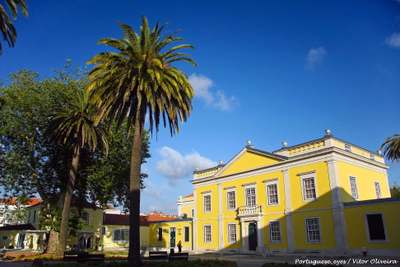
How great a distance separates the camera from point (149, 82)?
18078 mm

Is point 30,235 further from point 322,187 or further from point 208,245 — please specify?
point 322,187

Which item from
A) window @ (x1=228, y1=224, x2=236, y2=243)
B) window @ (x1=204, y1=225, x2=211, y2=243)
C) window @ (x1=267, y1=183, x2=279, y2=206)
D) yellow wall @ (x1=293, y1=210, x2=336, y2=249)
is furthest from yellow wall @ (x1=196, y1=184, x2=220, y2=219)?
yellow wall @ (x1=293, y1=210, x2=336, y2=249)

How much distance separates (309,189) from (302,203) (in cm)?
132

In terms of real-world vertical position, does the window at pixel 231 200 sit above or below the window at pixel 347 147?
below

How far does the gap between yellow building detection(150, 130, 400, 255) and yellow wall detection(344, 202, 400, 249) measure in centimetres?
6

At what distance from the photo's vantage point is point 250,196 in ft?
102

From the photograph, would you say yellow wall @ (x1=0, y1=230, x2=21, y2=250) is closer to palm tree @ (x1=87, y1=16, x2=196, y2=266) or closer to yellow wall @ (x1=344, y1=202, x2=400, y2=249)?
palm tree @ (x1=87, y1=16, x2=196, y2=266)

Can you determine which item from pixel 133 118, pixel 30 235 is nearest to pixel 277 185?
pixel 133 118

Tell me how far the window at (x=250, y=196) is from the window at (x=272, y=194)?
1731mm

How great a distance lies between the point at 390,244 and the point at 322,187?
599 cm

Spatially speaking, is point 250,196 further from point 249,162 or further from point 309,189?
point 309,189

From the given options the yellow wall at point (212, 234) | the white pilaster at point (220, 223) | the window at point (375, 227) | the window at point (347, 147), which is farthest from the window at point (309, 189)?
the yellow wall at point (212, 234)

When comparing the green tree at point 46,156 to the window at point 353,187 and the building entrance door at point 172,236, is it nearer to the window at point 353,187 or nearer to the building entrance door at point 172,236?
the building entrance door at point 172,236

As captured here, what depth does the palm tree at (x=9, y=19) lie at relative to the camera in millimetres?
16617
